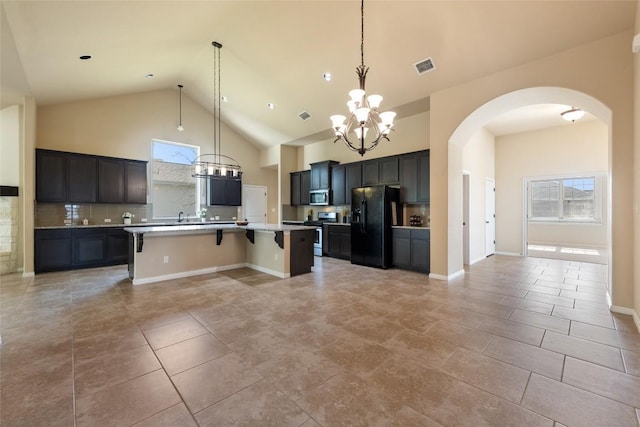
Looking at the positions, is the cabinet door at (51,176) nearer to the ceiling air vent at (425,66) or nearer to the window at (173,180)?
the window at (173,180)

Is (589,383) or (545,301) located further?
(545,301)

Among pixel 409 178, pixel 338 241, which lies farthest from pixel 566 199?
pixel 338 241

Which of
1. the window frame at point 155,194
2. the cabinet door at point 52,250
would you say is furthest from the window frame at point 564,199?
the cabinet door at point 52,250

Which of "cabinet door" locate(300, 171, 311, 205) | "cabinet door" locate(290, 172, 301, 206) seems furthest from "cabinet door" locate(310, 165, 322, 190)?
"cabinet door" locate(290, 172, 301, 206)

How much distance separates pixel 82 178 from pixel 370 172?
6.43 meters

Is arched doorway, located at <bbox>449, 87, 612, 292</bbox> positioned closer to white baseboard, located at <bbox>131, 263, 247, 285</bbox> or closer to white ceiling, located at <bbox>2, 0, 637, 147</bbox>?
white ceiling, located at <bbox>2, 0, 637, 147</bbox>

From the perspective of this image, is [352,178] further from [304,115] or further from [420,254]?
[420,254]

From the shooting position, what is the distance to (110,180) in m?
6.29

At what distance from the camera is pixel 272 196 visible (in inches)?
389

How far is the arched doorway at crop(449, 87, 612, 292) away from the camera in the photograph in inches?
140

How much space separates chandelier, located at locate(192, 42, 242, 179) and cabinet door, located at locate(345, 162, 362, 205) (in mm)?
2735

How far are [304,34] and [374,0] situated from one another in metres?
1.31

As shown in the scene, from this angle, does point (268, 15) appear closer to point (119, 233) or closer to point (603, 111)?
point (603, 111)

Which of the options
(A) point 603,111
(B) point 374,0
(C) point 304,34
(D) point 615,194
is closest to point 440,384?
(D) point 615,194
